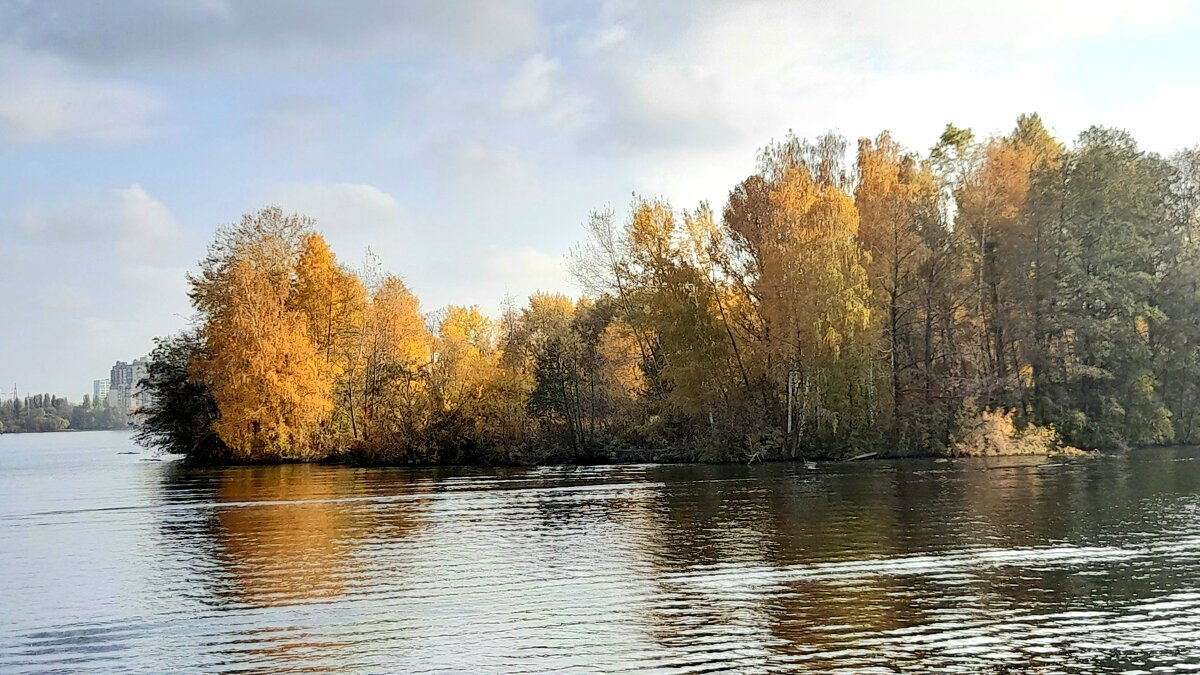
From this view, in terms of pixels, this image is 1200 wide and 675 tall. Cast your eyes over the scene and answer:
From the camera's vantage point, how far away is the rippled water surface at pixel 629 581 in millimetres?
15617

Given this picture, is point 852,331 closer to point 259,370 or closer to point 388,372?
point 388,372

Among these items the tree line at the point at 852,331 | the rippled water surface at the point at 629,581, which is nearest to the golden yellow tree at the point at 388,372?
the tree line at the point at 852,331

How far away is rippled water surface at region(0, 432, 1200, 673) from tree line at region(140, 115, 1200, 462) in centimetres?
1672

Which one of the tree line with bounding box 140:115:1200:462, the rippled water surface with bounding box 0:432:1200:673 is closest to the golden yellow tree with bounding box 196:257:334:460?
the tree line with bounding box 140:115:1200:462

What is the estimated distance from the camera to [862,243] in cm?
5847

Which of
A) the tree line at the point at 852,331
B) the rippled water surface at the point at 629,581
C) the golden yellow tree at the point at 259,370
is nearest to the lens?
the rippled water surface at the point at 629,581

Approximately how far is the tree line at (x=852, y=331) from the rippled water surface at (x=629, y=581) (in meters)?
16.7

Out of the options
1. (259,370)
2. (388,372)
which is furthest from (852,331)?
(259,370)

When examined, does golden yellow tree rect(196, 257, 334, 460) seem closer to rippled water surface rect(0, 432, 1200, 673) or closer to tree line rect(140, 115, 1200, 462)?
tree line rect(140, 115, 1200, 462)

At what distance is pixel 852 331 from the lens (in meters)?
54.5

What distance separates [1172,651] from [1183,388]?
52.9 meters

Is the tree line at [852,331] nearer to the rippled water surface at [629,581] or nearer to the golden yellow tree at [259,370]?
the golden yellow tree at [259,370]

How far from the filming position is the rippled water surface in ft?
51.2

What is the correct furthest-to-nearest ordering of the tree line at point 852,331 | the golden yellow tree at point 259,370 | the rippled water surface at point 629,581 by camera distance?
the golden yellow tree at point 259,370 < the tree line at point 852,331 < the rippled water surface at point 629,581
